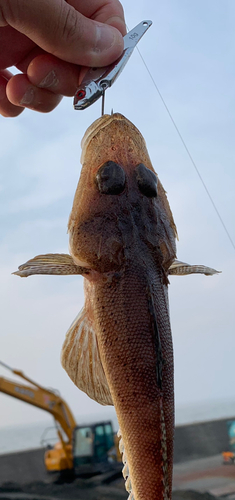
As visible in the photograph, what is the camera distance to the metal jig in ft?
10.1

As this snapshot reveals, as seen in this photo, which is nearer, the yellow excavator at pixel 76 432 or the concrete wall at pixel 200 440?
the yellow excavator at pixel 76 432

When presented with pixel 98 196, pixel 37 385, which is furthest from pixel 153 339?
pixel 37 385

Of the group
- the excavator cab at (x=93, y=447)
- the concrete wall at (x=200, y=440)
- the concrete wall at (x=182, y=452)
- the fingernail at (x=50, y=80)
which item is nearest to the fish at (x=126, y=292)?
the fingernail at (x=50, y=80)

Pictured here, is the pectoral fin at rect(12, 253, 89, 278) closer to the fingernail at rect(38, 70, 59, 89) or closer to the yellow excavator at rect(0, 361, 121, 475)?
the fingernail at rect(38, 70, 59, 89)

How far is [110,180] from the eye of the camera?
9.46 feet

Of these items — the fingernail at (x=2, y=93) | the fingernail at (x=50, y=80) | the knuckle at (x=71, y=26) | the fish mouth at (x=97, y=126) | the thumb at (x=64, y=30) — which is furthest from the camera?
the fingernail at (x=2, y=93)

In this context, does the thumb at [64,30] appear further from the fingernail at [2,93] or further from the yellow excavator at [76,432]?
the yellow excavator at [76,432]

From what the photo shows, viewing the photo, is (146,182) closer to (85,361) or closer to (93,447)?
(85,361)

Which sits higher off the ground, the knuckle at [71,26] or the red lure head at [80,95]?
the knuckle at [71,26]

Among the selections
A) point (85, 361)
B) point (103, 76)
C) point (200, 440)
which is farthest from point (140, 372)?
point (200, 440)

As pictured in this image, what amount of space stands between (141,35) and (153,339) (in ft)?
7.19

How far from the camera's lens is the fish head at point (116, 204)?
8.87 feet

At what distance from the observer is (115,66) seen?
3.20 metres

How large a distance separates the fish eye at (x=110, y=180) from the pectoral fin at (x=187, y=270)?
0.56 m
